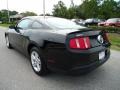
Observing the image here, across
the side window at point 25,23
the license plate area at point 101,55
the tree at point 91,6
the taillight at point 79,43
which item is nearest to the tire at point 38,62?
the taillight at point 79,43

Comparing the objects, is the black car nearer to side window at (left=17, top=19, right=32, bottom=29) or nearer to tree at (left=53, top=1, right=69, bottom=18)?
side window at (left=17, top=19, right=32, bottom=29)

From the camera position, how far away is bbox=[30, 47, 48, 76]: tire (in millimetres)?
3969

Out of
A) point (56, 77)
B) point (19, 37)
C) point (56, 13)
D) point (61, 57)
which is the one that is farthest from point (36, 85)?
point (56, 13)

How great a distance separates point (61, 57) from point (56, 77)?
846 mm

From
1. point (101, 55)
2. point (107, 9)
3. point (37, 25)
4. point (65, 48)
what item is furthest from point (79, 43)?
point (107, 9)

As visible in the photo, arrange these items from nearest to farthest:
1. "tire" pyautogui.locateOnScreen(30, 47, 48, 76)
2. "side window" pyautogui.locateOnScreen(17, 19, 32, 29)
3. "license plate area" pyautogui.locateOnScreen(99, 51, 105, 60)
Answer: "license plate area" pyautogui.locateOnScreen(99, 51, 105, 60) < "tire" pyautogui.locateOnScreen(30, 47, 48, 76) < "side window" pyautogui.locateOnScreen(17, 19, 32, 29)

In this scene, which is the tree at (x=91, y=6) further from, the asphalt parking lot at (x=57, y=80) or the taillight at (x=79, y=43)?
the taillight at (x=79, y=43)

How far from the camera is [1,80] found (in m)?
3.99

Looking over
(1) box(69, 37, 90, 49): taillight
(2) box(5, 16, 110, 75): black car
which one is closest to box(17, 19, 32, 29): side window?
(2) box(5, 16, 110, 75): black car

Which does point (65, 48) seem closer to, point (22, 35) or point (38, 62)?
point (38, 62)

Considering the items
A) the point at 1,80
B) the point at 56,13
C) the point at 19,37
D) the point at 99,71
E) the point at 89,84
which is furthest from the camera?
the point at 56,13

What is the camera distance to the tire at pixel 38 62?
397 cm

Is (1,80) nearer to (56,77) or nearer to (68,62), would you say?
(56,77)

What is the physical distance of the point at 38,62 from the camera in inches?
165
